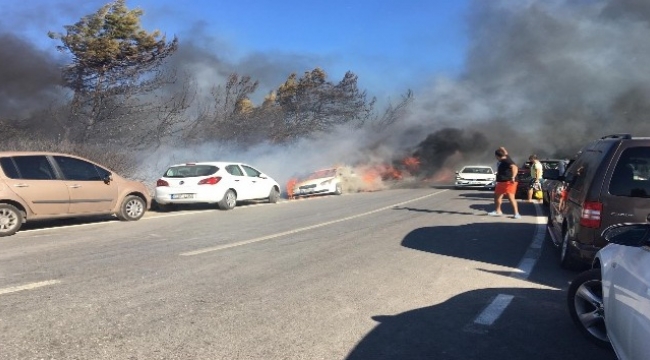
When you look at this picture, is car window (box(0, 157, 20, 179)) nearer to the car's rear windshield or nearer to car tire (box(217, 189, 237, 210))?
the car's rear windshield

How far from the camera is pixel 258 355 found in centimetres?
346

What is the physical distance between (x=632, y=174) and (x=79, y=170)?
369 inches

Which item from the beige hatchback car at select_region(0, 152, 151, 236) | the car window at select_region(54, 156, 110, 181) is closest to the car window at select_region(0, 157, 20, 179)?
the beige hatchback car at select_region(0, 152, 151, 236)

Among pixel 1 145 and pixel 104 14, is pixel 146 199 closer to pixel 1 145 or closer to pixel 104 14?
pixel 1 145

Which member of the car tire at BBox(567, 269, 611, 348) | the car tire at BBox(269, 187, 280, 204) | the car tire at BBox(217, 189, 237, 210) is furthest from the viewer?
the car tire at BBox(269, 187, 280, 204)

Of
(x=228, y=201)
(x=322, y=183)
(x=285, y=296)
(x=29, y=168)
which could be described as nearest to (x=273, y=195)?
(x=228, y=201)

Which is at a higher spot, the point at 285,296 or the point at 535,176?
the point at 535,176

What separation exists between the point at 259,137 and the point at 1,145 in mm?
11149

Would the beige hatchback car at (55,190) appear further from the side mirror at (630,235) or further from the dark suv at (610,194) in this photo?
the side mirror at (630,235)

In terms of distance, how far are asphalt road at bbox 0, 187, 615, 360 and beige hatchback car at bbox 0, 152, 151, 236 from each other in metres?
0.49

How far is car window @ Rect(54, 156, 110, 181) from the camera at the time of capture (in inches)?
389

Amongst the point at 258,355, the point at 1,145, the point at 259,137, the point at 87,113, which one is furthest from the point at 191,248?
the point at 259,137

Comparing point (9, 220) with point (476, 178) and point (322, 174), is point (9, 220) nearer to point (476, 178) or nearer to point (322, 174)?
point (322, 174)

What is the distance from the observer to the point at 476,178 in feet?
79.9
